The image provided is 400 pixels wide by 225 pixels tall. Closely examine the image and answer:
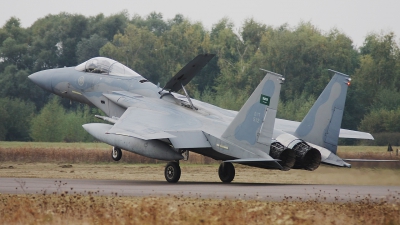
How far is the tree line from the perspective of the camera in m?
48.8

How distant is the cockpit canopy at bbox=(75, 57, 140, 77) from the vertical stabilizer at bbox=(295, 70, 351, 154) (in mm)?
6349

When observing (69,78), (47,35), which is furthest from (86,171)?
(47,35)

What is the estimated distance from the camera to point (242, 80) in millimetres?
63250

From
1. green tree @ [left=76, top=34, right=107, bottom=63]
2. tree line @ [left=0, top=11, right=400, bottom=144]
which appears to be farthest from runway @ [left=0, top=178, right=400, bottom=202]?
green tree @ [left=76, top=34, right=107, bottom=63]

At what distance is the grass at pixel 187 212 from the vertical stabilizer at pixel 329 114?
604cm

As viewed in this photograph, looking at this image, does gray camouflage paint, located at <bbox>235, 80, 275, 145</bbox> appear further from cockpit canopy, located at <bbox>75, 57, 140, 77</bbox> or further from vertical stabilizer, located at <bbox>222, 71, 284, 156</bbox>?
cockpit canopy, located at <bbox>75, 57, 140, 77</bbox>

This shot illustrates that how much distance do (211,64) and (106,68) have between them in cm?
4318

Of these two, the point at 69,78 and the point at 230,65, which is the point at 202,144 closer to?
the point at 69,78

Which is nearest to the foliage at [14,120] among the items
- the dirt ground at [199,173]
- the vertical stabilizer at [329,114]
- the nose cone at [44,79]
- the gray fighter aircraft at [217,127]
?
Result: the dirt ground at [199,173]

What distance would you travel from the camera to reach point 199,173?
26156 mm

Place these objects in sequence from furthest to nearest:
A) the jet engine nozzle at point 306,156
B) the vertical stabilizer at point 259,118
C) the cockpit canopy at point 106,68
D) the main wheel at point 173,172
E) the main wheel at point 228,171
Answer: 1. the cockpit canopy at point 106,68
2. the main wheel at point 228,171
3. the main wheel at point 173,172
4. the jet engine nozzle at point 306,156
5. the vertical stabilizer at point 259,118

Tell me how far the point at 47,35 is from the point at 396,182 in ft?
186

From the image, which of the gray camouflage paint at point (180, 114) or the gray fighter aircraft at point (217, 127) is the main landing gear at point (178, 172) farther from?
the gray camouflage paint at point (180, 114)

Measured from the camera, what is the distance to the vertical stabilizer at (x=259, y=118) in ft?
61.2
